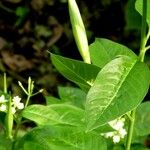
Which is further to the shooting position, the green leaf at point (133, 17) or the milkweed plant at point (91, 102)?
the green leaf at point (133, 17)

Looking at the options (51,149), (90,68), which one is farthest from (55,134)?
(90,68)

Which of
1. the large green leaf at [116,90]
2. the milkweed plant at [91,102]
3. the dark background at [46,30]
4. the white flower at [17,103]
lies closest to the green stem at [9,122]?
the milkweed plant at [91,102]

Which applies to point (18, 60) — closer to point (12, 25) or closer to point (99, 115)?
point (12, 25)

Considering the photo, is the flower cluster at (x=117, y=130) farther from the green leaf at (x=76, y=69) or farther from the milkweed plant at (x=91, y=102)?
the green leaf at (x=76, y=69)

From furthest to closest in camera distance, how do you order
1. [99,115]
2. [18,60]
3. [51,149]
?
[18,60] → [51,149] → [99,115]

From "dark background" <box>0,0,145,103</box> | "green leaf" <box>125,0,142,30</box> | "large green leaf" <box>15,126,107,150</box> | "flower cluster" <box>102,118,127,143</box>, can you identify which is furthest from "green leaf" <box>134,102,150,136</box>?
"dark background" <box>0,0,145,103</box>

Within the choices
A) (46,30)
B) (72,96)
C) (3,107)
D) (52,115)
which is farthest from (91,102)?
(46,30)

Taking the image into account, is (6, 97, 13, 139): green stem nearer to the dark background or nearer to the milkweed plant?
the milkweed plant
